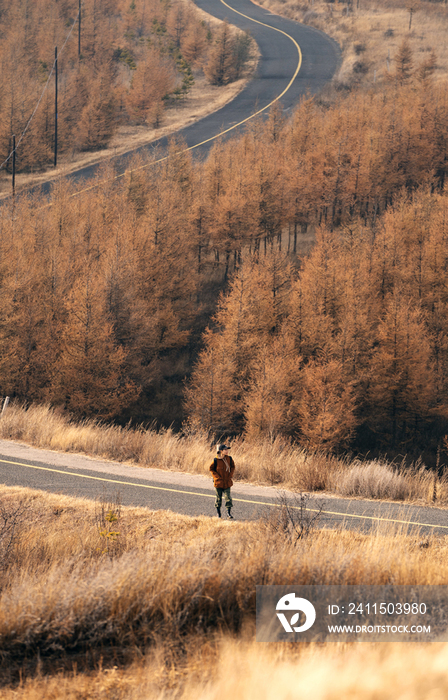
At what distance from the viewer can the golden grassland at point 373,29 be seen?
78.1 metres

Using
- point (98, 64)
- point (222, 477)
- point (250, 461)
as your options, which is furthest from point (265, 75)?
point (222, 477)

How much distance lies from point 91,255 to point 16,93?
33589 millimetres

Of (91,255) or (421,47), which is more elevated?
(421,47)

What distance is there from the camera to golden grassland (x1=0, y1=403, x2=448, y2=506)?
13086 millimetres

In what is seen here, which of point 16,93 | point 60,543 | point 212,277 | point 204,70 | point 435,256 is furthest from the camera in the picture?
point 204,70

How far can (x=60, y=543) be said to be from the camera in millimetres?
8461

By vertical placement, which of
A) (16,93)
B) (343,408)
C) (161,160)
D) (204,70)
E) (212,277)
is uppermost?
(204,70)

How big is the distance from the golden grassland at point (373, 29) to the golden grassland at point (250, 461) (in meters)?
66.5

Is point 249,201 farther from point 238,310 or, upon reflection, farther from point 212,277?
point 238,310

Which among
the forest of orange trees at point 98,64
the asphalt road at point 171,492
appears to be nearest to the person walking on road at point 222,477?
the asphalt road at point 171,492

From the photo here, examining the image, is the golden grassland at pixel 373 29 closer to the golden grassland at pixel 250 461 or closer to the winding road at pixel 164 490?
the golden grassland at pixel 250 461

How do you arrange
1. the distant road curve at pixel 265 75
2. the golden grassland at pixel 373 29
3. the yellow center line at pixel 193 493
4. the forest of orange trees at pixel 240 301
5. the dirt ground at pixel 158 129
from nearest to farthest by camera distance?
the yellow center line at pixel 193 493, the forest of orange trees at pixel 240 301, the dirt ground at pixel 158 129, the distant road curve at pixel 265 75, the golden grassland at pixel 373 29

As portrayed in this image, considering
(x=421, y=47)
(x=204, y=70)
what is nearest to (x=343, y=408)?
(x=204, y=70)

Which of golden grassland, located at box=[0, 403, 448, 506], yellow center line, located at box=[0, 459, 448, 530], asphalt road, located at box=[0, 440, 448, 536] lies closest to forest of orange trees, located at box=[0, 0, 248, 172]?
golden grassland, located at box=[0, 403, 448, 506]
